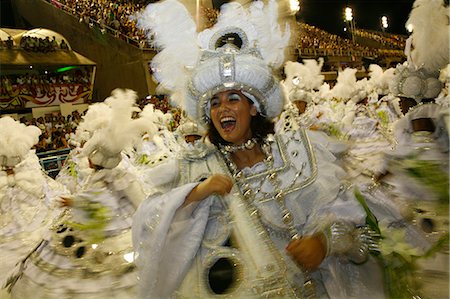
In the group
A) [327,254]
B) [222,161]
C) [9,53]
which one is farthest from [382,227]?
[9,53]

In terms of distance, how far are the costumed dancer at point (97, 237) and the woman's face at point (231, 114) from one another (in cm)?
104

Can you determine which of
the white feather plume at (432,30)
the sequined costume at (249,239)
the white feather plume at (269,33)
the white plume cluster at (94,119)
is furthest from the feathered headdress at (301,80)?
the sequined costume at (249,239)

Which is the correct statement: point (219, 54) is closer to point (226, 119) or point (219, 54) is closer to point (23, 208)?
point (226, 119)

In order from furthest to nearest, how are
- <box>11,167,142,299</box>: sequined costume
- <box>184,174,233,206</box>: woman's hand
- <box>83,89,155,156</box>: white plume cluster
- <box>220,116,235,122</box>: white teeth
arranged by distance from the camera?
<box>83,89,155,156</box>: white plume cluster, <box>11,167,142,299</box>: sequined costume, <box>220,116,235,122</box>: white teeth, <box>184,174,233,206</box>: woman's hand

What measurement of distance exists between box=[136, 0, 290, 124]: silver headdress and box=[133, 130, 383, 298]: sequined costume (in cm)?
44

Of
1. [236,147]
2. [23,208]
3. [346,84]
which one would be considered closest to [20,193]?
[23,208]

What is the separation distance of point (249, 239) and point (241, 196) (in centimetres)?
21

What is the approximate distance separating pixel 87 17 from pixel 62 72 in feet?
10.5

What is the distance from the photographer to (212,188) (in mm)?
1689

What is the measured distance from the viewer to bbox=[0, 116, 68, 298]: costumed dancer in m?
4.86

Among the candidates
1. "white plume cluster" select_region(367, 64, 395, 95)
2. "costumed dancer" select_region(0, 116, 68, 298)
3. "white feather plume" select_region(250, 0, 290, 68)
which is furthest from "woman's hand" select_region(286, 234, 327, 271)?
"white plume cluster" select_region(367, 64, 395, 95)

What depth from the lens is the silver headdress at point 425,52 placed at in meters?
2.74

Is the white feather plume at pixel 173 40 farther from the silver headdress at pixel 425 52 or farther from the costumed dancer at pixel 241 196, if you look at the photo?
the silver headdress at pixel 425 52

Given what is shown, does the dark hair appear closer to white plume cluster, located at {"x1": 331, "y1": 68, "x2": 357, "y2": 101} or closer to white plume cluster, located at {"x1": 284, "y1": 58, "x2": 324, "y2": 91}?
white plume cluster, located at {"x1": 284, "y1": 58, "x2": 324, "y2": 91}
